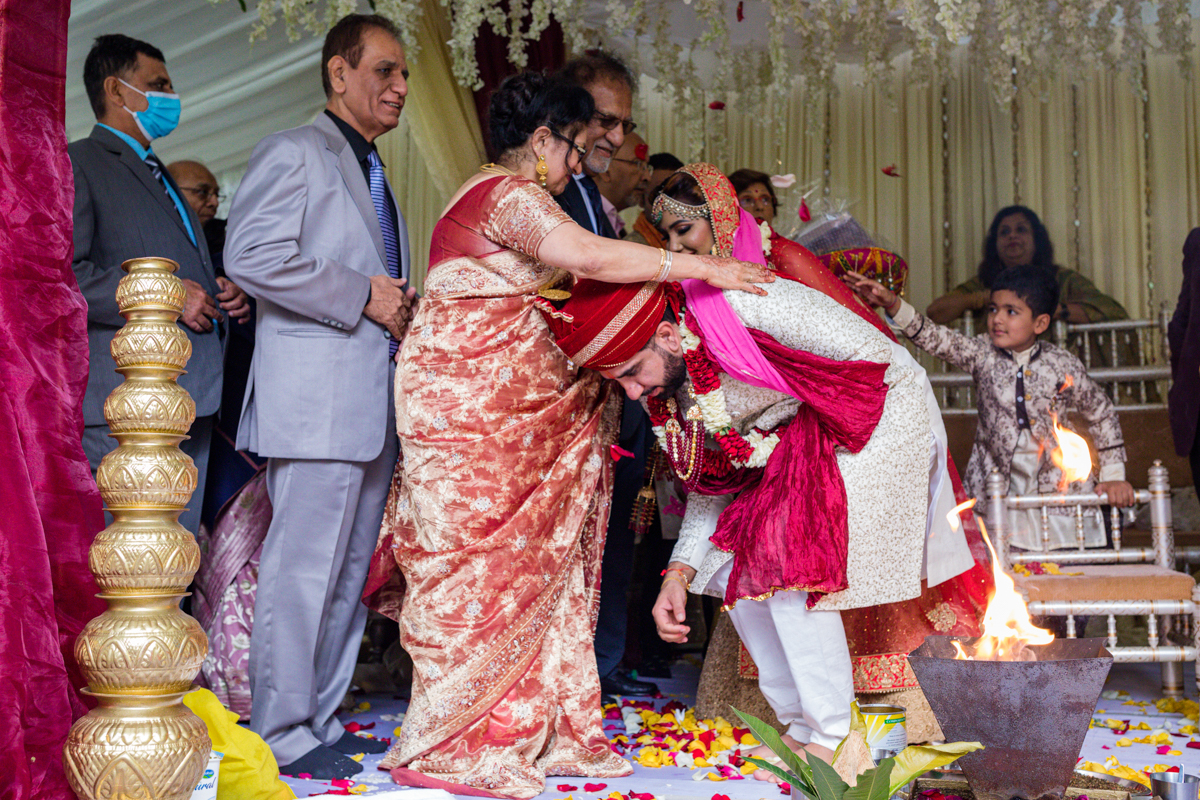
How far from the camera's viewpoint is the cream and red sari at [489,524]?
237 cm

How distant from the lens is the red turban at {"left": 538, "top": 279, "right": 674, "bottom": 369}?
2305 millimetres

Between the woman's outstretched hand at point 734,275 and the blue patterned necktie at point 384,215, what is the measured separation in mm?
960

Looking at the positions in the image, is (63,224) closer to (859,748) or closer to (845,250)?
(859,748)

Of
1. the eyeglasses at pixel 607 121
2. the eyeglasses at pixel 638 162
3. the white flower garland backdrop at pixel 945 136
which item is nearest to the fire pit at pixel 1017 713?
the eyeglasses at pixel 607 121

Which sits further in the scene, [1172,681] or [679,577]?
[1172,681]

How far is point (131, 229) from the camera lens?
8.75 feet

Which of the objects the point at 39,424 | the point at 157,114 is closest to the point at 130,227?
the point at 157,114

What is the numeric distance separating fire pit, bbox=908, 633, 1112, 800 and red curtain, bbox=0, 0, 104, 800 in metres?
1.45

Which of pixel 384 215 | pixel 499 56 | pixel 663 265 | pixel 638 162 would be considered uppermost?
pixel 499 56

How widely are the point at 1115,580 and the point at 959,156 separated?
408cm

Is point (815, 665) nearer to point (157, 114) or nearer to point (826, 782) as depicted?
point (826, 782)

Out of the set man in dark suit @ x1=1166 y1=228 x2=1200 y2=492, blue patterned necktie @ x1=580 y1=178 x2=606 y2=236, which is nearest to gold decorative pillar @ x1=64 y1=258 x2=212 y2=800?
blue patterned necktie @ x1=580 y1=178 x2=606 y2=236

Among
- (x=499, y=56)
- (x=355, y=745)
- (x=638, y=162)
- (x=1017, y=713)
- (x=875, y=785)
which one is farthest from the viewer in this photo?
(x=499, y=56)

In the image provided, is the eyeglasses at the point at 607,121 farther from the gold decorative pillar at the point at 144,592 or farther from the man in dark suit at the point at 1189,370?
the man in dark suit at the point at 1189,370
